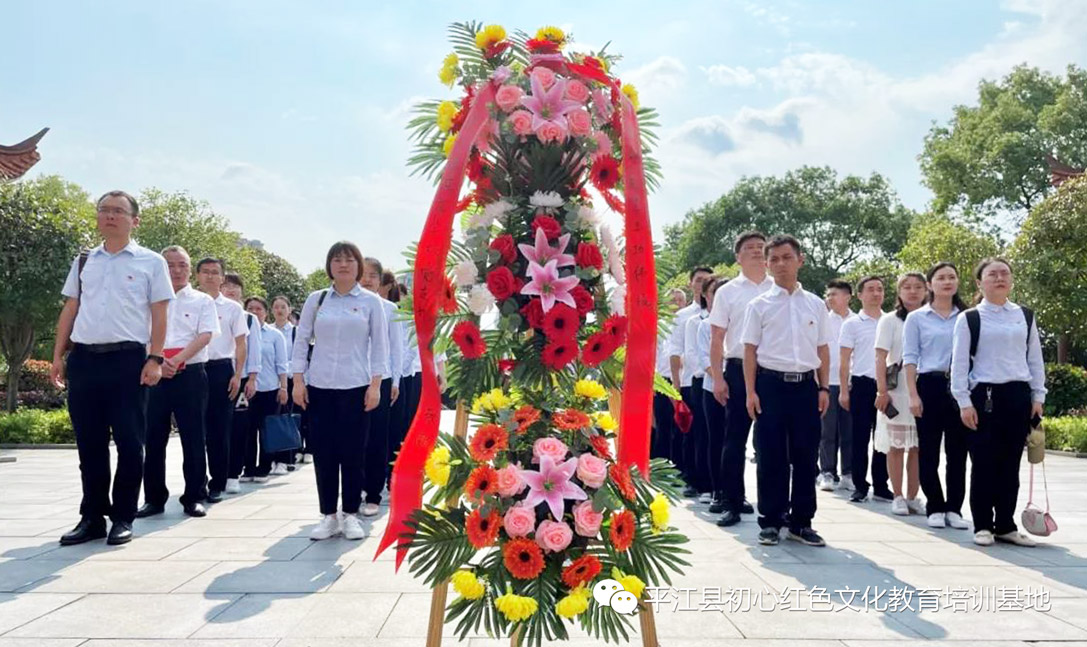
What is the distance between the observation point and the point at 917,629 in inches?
143

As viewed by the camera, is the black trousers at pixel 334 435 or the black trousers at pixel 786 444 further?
the black trousers at pixel 334 435

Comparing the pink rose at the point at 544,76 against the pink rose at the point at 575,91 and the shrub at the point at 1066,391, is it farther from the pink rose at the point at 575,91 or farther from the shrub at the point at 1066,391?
the shrub at the point at 1066,391

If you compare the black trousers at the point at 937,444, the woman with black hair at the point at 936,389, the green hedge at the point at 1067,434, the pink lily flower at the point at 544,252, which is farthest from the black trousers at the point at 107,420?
the green hedge at the point at 1067,434

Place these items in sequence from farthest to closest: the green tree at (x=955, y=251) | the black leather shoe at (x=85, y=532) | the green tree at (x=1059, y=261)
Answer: the green tree at (x=955, y=251)
the green tree at (x=1059, y=261)
the black leather shoe at (x=85, y=532)

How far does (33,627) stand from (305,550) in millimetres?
1845

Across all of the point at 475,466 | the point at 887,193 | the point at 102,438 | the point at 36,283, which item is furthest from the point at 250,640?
the point at 887,193

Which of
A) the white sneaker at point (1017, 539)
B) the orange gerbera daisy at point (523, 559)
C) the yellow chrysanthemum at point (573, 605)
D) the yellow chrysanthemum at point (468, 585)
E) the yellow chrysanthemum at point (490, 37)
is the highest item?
the yellow chrysanthemum at point (490, 37)

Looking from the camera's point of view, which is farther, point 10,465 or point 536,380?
point 10,465

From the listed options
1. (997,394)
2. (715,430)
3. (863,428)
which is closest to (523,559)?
(997,394)

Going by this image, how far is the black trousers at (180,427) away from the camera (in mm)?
6352

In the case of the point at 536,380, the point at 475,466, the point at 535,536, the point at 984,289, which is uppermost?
the point at 984,289

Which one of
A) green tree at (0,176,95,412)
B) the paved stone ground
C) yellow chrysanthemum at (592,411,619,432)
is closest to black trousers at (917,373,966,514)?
the paved stone ground

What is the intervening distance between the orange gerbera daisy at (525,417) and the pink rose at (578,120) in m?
1.01

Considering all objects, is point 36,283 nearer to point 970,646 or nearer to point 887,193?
point 970,646
